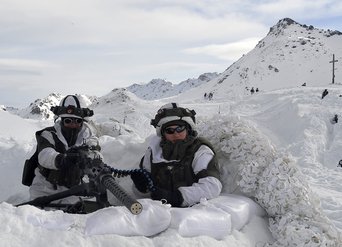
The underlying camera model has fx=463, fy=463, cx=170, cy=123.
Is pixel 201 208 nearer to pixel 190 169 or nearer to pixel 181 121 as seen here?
pixel 190 169

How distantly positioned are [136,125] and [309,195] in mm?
20377

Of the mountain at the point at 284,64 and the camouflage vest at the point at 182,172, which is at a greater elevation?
the mountain at the point at 284,64

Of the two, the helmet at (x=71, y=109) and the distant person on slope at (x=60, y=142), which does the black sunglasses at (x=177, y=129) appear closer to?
the distant person on slope at (x=60, y=142)

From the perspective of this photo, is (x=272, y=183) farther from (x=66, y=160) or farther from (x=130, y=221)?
(x=66, y=160)

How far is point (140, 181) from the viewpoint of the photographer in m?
4.69

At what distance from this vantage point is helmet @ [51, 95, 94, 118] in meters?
4.99

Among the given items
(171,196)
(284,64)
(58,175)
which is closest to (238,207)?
(171,196)

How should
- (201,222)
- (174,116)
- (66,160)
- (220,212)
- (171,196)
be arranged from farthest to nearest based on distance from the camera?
(174,116)
(66,160)
(171,196)
(220,212)
(201,222)

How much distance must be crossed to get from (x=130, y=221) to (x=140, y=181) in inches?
68.1

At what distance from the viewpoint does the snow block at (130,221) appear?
2.83 meters

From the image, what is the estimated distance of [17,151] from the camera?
7504mm

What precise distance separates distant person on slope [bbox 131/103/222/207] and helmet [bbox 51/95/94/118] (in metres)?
0.84

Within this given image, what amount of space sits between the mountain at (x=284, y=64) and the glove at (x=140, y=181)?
174 ft

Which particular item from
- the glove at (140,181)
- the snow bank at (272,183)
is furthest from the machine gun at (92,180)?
the snow bank at (272,183)
